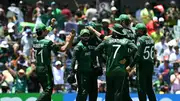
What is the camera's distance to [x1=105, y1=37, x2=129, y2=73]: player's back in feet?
54.6

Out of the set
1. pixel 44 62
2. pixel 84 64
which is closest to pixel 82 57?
pixel 84 64

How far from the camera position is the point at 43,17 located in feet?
84.7

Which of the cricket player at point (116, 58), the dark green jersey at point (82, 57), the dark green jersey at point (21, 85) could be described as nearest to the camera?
the cricket player at point (116, 58)

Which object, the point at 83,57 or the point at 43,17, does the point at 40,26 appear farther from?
the point at 43,17

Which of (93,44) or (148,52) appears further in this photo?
(148,52)

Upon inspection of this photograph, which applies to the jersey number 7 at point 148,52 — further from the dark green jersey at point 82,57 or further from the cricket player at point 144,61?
the dark green jersey at point 82,57

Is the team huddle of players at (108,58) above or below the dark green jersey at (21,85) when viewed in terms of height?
above

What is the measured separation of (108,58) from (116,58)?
290mm

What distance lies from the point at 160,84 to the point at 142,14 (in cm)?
462

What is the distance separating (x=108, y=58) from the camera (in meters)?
16.9

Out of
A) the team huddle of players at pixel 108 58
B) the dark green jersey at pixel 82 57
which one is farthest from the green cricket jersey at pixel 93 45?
the dark green jersey at pixel 82 57

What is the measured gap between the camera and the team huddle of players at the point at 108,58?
658 inches

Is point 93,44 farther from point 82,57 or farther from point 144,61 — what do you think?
point 144,61

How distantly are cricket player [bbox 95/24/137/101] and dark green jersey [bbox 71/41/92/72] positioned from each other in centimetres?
61
